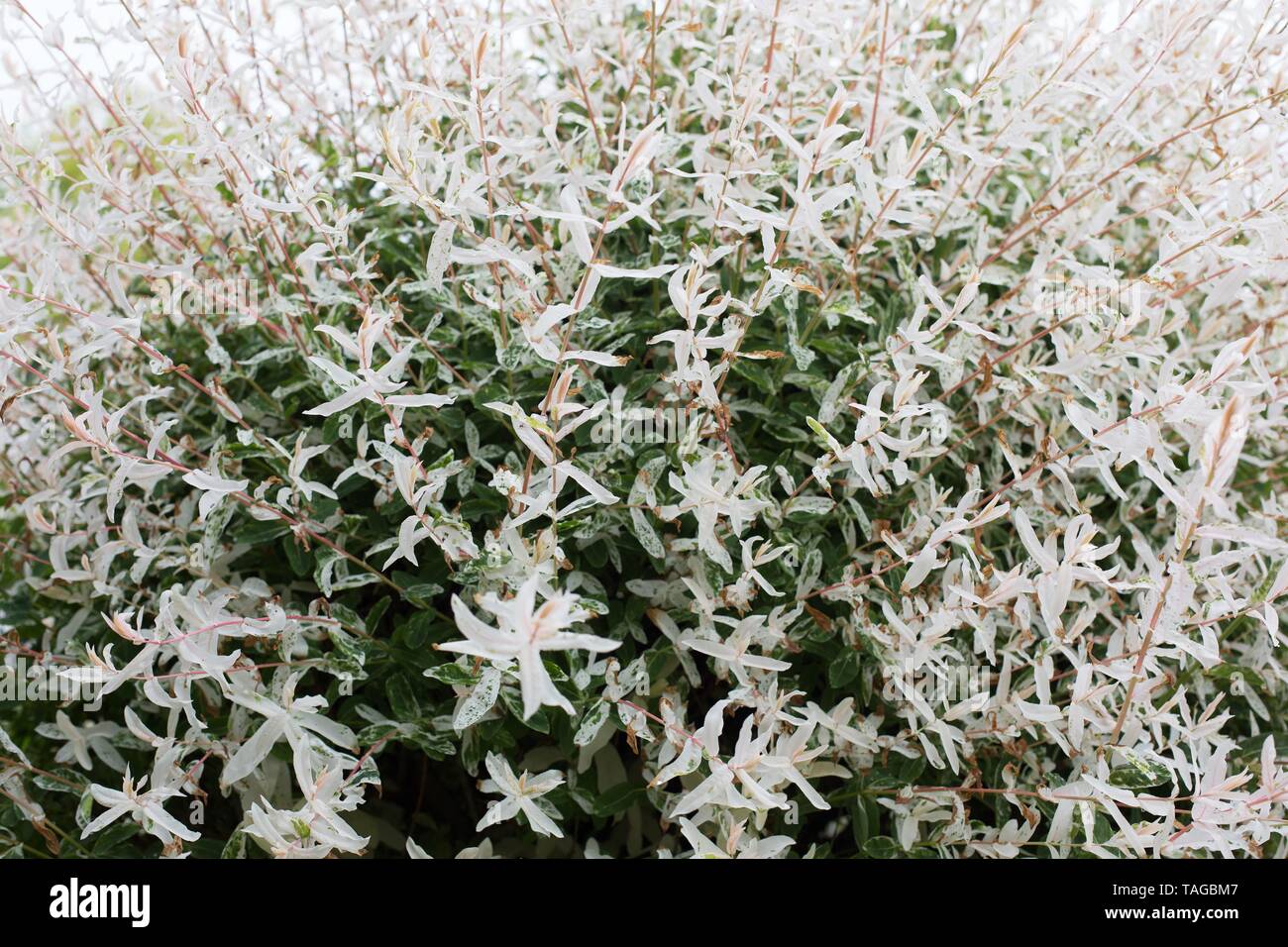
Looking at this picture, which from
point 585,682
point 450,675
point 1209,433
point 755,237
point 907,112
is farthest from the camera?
point 907,112

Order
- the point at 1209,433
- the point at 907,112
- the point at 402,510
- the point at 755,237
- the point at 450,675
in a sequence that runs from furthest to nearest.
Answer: the point at 907,112 → the point at 755,237 → the point at 402,510 → the point at 450,675 → the point at 1209,433

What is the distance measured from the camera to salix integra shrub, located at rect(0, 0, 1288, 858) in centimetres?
92

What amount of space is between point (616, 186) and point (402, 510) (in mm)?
460

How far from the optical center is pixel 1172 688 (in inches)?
44.7

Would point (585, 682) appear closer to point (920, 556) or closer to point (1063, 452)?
point (920, 556)

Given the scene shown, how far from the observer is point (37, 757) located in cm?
133

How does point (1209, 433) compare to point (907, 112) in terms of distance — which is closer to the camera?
point (1209, 433)

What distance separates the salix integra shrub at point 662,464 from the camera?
3.03ft

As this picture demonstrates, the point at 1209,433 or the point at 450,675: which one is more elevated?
the point at 1209,433

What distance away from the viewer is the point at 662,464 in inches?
40.3

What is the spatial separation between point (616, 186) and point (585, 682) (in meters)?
0.47
